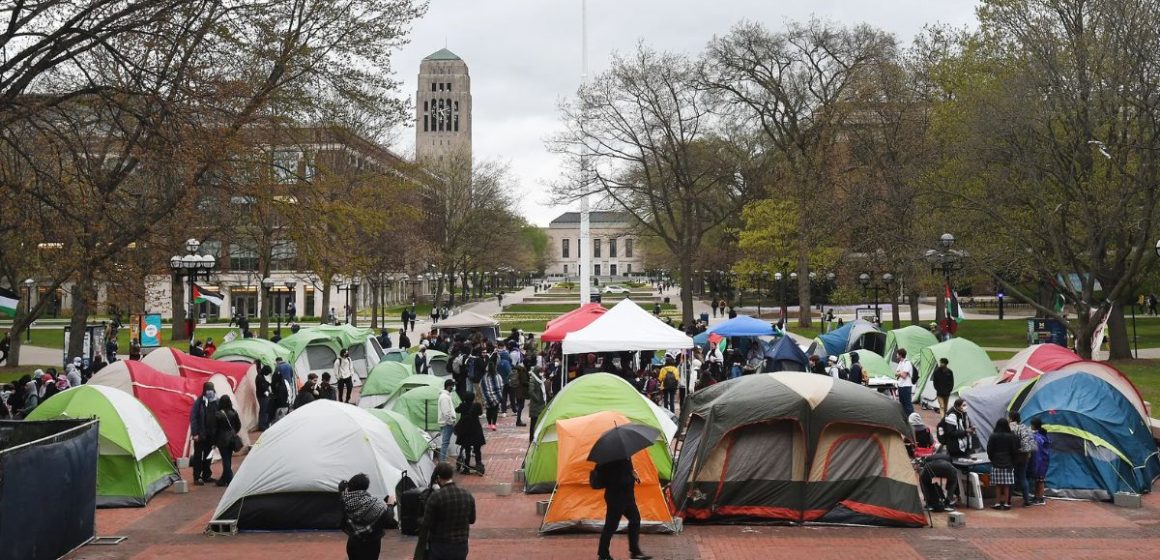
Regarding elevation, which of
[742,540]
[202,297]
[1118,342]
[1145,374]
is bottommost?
[742,540]

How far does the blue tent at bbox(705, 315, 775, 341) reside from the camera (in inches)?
1113

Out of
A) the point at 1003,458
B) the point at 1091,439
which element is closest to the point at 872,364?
the point at 1091,439

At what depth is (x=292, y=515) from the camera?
12.4 metres

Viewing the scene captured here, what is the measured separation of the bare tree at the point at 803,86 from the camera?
45.2 meters

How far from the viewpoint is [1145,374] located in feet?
92.6

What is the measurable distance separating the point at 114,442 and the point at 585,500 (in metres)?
6.47

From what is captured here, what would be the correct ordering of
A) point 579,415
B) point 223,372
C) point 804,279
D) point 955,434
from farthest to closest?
1. point 804,279
2. point 223,372
3. point 579,415
4. point 955,434

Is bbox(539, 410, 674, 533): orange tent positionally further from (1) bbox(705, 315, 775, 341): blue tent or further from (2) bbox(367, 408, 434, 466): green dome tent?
(1) bbox(705, 315, 775, 341): blue tent

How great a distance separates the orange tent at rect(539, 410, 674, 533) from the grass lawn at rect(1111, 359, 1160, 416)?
49.3ft

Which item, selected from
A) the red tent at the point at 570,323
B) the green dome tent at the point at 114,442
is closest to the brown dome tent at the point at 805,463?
the green dome tent at the point at 114,442

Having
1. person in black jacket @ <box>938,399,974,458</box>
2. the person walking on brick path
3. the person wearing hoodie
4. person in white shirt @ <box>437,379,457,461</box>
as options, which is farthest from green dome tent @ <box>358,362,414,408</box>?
the person walking on brick path

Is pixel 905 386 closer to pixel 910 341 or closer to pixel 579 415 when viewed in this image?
pixel 910 341

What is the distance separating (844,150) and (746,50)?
6.30m

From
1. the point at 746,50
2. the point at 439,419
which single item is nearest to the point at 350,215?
the point at 439,419
